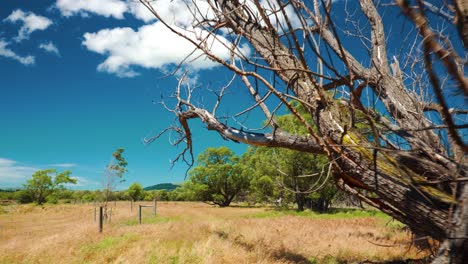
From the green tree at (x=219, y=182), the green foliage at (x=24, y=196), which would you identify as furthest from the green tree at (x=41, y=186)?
the green tree at (x=219, y=182)

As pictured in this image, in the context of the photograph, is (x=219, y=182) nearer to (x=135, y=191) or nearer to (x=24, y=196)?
(x=135, y=191)

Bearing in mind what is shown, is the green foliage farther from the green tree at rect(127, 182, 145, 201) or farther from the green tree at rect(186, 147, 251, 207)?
the green tree at rect(186, 147, 251, 207)

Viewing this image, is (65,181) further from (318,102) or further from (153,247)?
(318,102)

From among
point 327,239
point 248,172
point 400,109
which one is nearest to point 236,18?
point 400,109

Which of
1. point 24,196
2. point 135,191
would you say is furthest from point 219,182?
point 24,196

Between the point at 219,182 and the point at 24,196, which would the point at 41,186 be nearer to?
the point at 24,196

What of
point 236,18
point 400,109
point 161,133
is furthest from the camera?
point 161,133

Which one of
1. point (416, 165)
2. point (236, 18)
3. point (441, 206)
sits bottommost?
point (441, 206)

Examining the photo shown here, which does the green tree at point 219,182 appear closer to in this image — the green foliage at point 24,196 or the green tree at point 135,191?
the green tree at point 135,191

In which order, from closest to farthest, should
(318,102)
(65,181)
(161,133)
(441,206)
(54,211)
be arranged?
(441,206) → (318,102) → (161,133) → (54,211) → (65,181)

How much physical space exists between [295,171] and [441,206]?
92.0 ft

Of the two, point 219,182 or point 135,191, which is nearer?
point 219,182

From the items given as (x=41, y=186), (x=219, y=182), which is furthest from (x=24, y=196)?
(x=219, y=182)

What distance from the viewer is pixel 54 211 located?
40.3 metres
